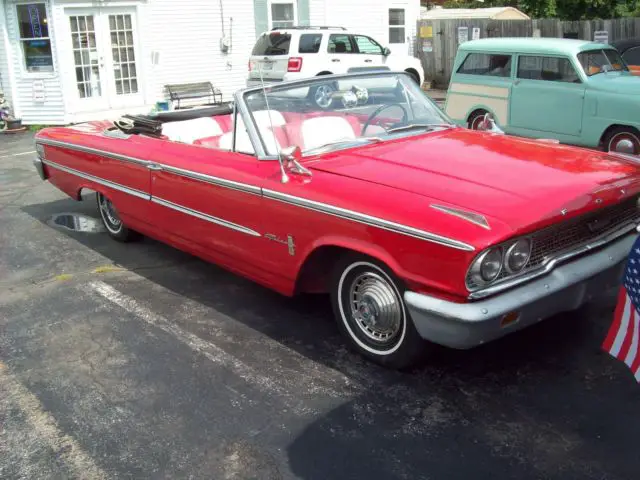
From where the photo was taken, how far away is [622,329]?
131 inches

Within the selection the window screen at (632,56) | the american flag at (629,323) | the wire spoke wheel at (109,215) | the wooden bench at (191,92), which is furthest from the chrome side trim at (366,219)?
the wooden bench at (191,92)

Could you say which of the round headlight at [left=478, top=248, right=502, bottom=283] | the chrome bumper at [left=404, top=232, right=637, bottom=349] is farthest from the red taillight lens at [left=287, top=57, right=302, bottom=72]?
the round headlight at [left=478, top=248, right=502, bottom=283]

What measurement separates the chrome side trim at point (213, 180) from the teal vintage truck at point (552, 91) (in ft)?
21.0

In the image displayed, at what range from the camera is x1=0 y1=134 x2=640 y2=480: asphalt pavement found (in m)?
3.33

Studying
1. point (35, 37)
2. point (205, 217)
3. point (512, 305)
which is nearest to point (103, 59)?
point (35, 37)

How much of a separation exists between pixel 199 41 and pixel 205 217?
12.9 m

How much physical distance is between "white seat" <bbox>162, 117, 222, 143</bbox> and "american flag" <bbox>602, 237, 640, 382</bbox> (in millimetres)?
3677

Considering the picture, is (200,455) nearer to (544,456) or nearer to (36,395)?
(36,395)

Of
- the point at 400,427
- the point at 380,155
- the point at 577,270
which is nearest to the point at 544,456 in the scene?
the point at 400,427

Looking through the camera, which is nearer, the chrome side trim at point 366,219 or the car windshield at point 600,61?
the chrome side trim at point 366,219

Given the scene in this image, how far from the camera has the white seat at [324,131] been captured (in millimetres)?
4766

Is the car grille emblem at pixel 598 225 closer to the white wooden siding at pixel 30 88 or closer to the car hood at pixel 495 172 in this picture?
the car hood at pixel 495 172

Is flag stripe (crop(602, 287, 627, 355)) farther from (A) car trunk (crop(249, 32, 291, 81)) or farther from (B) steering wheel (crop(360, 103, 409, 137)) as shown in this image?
(A) car trunk (crop(249, 32, 291, 81))

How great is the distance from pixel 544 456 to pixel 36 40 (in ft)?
47.0
